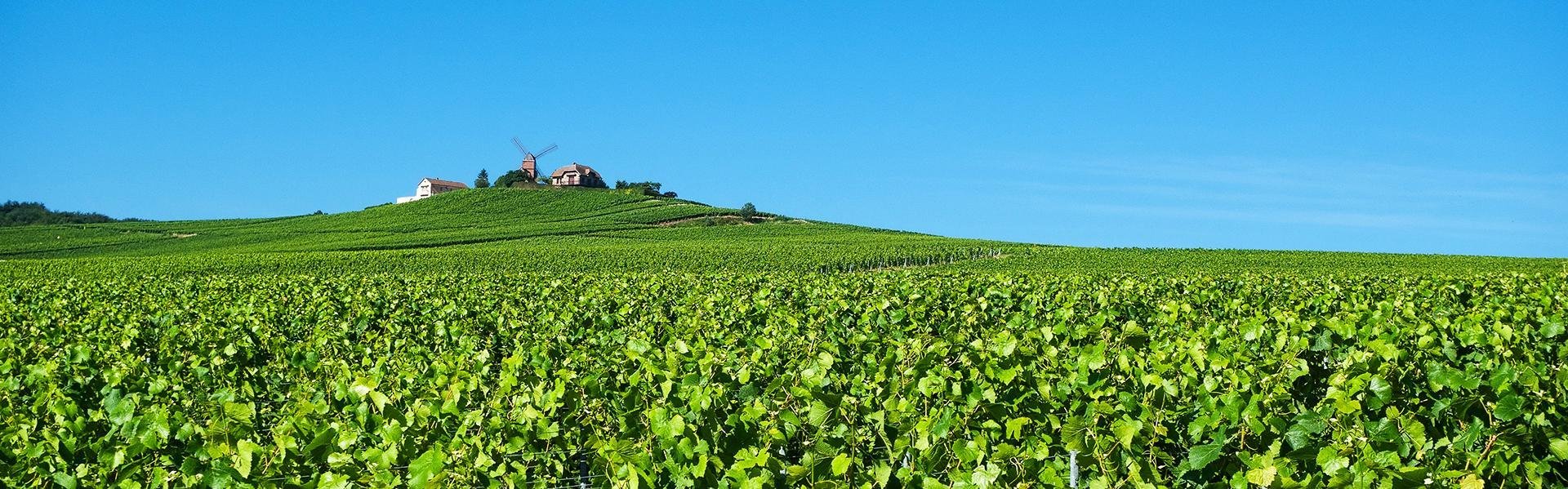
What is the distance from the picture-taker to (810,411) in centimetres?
516

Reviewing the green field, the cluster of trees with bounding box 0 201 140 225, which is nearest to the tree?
the cluster of trees with bounding box 0 201 140 225

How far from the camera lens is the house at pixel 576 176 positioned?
125 metres

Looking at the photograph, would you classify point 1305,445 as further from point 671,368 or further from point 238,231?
point 238,231

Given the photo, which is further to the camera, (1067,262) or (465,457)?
(1067,262)

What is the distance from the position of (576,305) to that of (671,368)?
8.22 meters

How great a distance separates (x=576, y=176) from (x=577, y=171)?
0.69 meters

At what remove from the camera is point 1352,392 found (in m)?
5.75

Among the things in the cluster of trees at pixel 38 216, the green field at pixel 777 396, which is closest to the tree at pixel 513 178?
the cluster of trees at pixel 38 216

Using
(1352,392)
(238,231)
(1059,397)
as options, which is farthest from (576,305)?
(238,231)

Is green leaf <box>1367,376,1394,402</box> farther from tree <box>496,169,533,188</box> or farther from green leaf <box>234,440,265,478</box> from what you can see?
tree <box>496,169,533,188</box>

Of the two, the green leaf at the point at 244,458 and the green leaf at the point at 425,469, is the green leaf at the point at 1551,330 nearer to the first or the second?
the green leaf at the point at 425,469

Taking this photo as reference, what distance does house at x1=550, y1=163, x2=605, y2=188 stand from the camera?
125250 mm

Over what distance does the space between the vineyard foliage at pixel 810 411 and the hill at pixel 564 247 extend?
28978mm

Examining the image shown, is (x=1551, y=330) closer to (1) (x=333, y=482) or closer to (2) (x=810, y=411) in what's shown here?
(2) (x=810, y=411)
